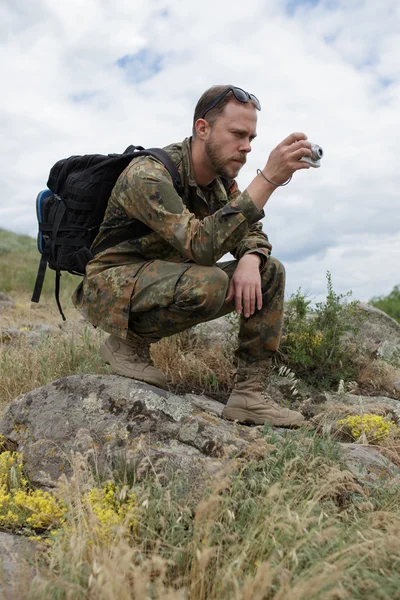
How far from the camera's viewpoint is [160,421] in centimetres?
354

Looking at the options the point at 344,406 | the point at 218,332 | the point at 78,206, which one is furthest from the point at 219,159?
the point at 218,332

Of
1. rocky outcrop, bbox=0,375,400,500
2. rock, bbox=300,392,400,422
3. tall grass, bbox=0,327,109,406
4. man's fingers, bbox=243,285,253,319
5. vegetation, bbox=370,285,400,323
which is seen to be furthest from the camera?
vegetation, bbox=370,285,400,323

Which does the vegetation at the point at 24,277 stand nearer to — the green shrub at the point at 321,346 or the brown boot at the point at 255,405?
the green shrub at the point at 321,346

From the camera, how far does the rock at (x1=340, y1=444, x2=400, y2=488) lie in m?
3.40

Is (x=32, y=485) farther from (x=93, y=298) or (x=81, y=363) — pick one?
(x=81, y=363)

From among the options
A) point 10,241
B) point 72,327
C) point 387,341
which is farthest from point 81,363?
point 10,241

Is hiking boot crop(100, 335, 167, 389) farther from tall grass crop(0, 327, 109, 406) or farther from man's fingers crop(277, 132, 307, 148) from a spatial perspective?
man's fingers crop(277, 132, 307, 148)

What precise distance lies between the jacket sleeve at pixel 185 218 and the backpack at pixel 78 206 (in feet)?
1.14

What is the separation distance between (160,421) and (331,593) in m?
1.74

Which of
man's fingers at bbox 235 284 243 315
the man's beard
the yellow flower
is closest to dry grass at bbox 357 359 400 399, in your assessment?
the yellow flower

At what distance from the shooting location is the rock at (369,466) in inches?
→ 134

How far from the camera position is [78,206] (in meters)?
4.14

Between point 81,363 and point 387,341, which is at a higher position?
point 387,341

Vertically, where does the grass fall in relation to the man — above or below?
below
